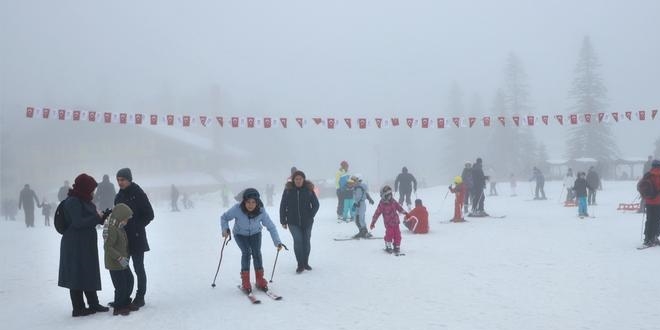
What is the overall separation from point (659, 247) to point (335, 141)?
146843 millimetres

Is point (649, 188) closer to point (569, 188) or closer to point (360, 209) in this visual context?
point (360, 209)

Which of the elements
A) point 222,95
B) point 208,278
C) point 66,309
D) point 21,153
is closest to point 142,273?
point 66,309

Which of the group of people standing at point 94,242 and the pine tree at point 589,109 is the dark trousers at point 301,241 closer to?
the group of people standing at point 94,242

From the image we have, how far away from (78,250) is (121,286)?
740 millimetres

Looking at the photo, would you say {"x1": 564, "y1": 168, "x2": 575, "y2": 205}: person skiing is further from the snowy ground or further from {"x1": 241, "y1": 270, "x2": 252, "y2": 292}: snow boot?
{"x1": 241, "y1": 270, "x2": 252, "y2": 292}: snow boot

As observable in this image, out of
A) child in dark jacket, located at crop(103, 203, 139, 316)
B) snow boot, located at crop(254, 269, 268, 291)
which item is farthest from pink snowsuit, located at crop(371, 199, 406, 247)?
child in dark jacket, located at crop(103, 203, 139, 316)

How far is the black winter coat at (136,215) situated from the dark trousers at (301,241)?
3101mm

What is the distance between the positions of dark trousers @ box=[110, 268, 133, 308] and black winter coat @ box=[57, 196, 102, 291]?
0.85 feet

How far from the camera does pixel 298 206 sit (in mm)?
9352

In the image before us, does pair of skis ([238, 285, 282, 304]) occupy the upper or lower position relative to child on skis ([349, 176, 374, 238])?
lower

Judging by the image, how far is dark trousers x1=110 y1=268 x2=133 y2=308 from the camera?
21.8 feet

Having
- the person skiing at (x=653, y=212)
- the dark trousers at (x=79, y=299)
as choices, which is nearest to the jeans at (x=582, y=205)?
the person skiing at (x=653, y=212)

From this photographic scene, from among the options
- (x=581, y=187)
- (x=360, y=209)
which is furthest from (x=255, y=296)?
(x=581, y=187)

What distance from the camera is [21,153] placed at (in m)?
54.7
